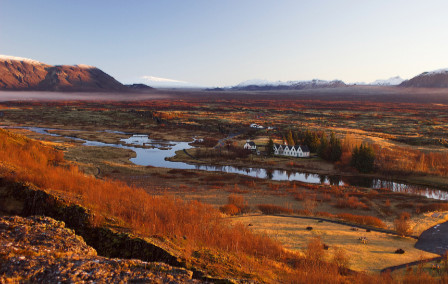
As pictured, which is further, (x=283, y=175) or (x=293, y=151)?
(x=293, y=151)

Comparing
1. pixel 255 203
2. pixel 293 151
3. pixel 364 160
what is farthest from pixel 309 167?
pixel 255 203

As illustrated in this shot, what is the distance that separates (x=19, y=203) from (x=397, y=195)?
4028cm

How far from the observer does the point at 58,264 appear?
14.0 ft

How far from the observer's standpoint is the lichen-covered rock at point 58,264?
13.1 ft

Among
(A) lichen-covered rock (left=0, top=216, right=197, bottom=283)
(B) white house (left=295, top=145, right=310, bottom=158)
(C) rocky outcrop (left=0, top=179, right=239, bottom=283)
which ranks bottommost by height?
(B) white house (left=295, top=145, right=310, bottom=158)

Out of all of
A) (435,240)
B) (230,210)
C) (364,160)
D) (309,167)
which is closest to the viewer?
(435,240)

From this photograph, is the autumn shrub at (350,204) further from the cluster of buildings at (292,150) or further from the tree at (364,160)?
the cluster of buildings at (292,150)

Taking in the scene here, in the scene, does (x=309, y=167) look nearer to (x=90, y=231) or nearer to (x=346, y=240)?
(x=346, y=240)

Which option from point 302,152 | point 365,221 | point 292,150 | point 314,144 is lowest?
point 302,152

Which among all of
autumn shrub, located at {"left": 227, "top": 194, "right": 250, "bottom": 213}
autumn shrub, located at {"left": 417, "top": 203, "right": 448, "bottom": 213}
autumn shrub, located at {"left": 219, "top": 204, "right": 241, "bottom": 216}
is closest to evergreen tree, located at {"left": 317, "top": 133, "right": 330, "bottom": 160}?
autumn shrub, located at {"left": 417, "top": 203, "right": 448, "bottom": 213}

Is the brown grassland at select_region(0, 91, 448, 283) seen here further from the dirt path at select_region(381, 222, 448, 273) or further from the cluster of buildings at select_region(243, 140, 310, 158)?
the cluster of buildings at select_region(243, 140, 310, 158)

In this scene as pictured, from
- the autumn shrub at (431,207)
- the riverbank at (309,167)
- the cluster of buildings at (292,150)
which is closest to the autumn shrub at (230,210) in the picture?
the autumn shrub at (431,207)

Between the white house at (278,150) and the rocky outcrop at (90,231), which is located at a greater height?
the rocky outcrop at (90,231)

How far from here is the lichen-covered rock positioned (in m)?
4.00
